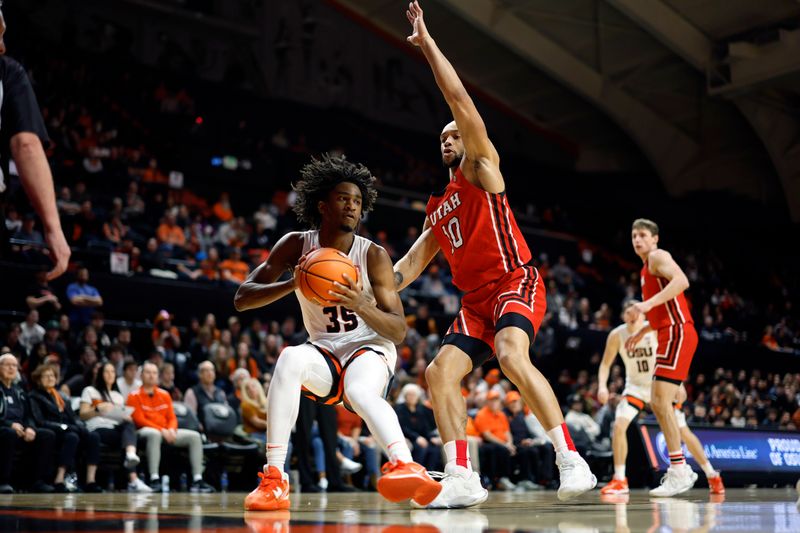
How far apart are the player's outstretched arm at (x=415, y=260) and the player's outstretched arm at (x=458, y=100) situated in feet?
2.01

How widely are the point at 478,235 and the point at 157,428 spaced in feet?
17.8

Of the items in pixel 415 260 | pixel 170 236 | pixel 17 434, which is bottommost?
pixel 17 434

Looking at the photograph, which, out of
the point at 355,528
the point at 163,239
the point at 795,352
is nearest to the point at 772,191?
the point at 795,352

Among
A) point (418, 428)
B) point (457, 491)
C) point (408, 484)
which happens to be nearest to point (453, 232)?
point (457, 491)

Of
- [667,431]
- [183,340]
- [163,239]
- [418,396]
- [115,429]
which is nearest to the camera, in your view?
[667,431]

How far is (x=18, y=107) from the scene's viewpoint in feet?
10.8

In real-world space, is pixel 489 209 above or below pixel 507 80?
below

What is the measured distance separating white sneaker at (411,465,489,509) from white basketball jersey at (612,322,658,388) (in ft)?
15.4

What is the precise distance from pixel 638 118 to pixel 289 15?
10.5m

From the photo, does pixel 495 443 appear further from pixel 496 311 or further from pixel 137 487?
pixel 496 311

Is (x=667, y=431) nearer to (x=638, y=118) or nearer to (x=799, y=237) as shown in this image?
(x=638, y=118)

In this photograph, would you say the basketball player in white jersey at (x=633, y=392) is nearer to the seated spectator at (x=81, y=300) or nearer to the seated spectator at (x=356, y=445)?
the seated spectator at (x=356, y=445)

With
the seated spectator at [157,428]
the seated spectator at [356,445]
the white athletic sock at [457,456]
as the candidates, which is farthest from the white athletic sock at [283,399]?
the seated spectator at [356,445]

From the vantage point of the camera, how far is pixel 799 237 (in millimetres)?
27203
